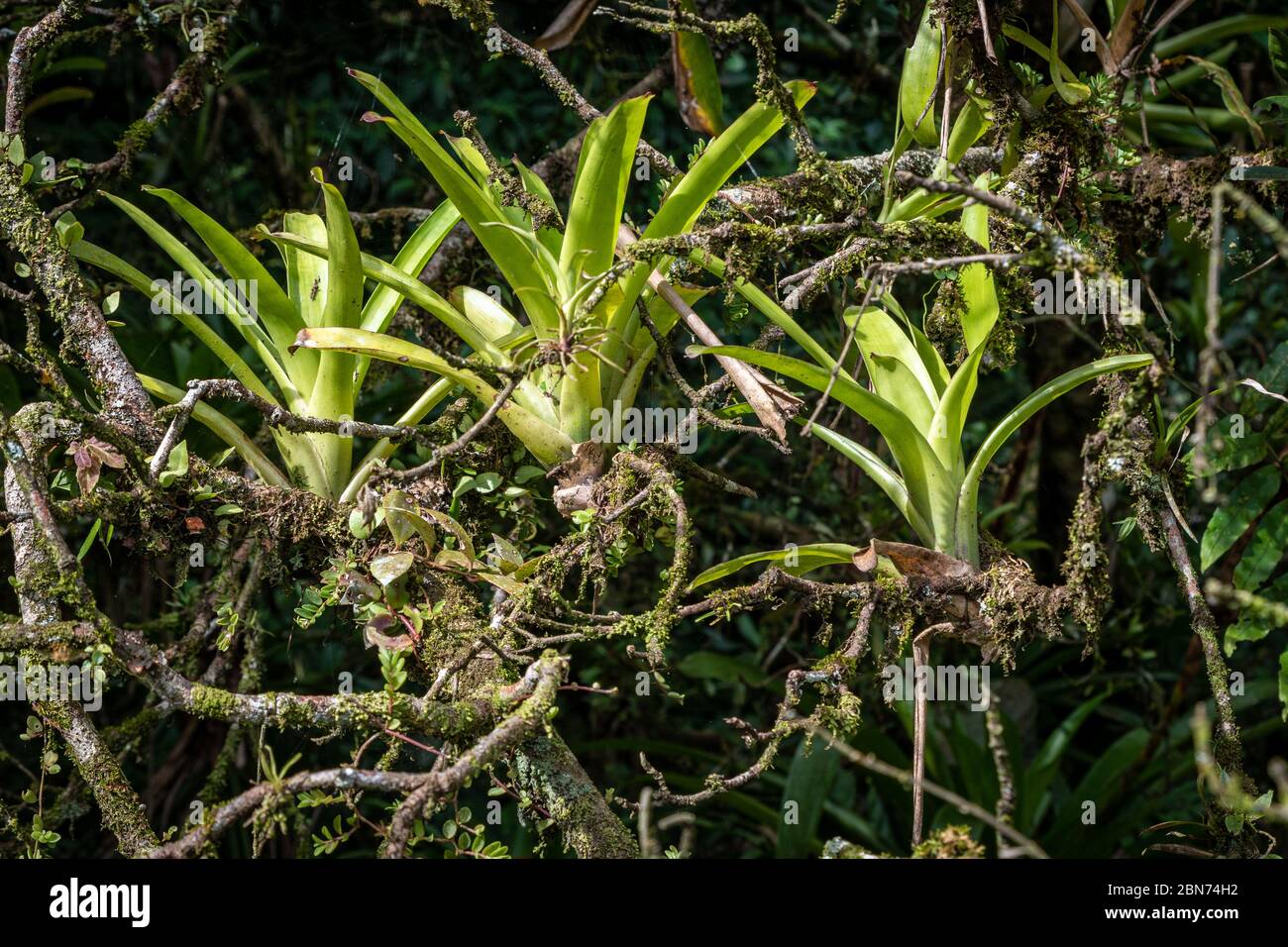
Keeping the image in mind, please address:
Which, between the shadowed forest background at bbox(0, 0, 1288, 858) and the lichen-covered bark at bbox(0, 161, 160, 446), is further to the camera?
the lichen-covered bark at bbox(0, 161, 160, 446)

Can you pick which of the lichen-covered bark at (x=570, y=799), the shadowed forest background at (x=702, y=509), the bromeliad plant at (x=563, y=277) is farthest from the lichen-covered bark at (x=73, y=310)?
the lichen-covered bark at (x=570, y=799)

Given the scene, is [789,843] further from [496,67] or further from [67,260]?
[496,67]

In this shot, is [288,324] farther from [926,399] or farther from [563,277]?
[926,399]

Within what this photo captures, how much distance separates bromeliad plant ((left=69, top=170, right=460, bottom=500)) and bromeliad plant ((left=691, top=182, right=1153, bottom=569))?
0.49 meters

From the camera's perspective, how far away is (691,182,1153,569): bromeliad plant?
1324 mm

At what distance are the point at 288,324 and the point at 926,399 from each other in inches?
35.3

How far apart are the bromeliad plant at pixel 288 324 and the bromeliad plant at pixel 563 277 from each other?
47mm

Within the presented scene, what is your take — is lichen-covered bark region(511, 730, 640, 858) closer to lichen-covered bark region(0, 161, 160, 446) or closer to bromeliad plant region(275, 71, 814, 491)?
bromeliad plant region(275, 71, 814, 491)

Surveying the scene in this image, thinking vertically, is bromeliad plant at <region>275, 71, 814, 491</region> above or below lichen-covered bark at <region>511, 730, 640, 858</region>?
above

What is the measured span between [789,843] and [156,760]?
171 centimetres

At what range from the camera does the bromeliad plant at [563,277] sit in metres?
1.35

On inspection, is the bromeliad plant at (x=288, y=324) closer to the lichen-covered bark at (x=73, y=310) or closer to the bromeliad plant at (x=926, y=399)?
the lichen-covered bark at (x=73, y=310)

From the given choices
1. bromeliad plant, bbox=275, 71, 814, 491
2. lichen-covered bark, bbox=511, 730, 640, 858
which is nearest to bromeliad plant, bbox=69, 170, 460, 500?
bromeliad plant, bbox=275, 71, 814, 491

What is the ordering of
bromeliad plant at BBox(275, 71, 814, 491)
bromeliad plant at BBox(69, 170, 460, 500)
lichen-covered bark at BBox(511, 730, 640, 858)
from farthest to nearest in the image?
bromeliad plant at BBox(69, 170, 460, 500)
bromeliad plant at BBox(275, 71, 814, 491)
lichen-covered bark at BBox(511, 730, 640, 858)
